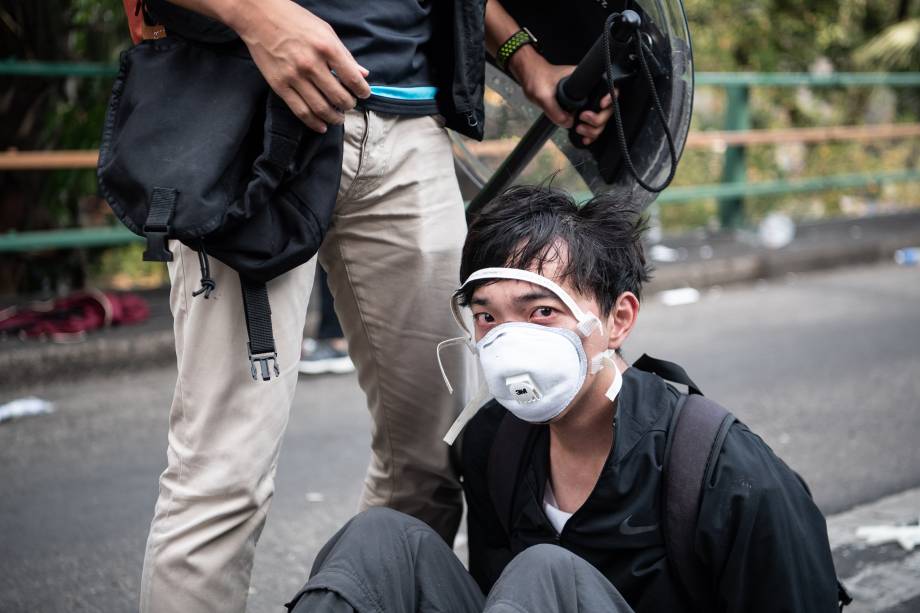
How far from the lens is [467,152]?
2.53 m

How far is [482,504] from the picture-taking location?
2.19 metres

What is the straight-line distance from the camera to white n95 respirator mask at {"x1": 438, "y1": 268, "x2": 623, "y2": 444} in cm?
194

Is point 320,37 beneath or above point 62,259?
above

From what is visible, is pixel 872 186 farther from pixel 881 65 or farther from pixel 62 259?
pixel 62 259

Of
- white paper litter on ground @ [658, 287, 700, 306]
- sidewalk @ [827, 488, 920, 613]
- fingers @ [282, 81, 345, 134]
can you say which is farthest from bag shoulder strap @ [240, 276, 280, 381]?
white paper litter on ground @ [658, 287, 700, 306]

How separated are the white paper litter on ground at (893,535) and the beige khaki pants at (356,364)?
143 cm

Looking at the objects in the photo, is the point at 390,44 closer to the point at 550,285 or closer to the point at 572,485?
the point at 550,285

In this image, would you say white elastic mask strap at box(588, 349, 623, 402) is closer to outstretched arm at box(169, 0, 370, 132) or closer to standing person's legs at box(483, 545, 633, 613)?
standing person's legs at box(483, 545, 633, 613)

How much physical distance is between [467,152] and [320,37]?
0.82 meters

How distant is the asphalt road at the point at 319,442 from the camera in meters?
3.05

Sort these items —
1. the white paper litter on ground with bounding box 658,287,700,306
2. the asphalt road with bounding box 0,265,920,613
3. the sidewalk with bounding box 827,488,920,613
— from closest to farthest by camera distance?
the sidewalk with bounding box 827,488,920,613 < the asphalt road with bounding box 0,265,920,613 < the white paper litter on ground with bounding box 658,287,700,306

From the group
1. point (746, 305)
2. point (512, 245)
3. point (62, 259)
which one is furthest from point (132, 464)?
point (746, 305)

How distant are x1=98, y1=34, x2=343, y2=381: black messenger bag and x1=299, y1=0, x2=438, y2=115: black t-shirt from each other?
159 millimetres

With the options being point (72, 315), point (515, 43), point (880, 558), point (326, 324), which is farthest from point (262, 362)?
point (72, 315)
